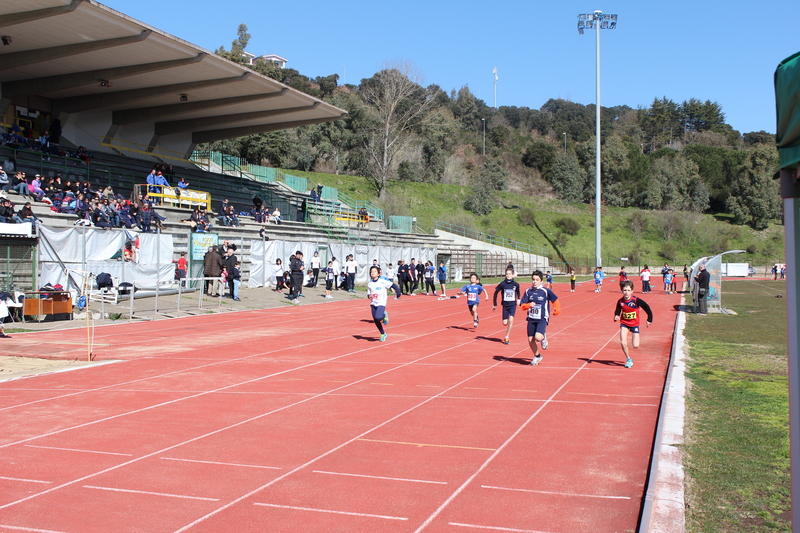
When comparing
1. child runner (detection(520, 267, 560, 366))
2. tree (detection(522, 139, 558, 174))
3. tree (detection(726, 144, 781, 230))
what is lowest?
child runner (detection(520, 267, 560, 366))

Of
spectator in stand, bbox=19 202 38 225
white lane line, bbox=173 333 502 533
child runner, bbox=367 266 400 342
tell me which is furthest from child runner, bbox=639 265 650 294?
spectator in stand, bbox=19 202 38 225

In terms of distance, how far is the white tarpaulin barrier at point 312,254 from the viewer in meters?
31.7

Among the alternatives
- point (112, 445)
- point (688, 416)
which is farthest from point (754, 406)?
point (112, 445)

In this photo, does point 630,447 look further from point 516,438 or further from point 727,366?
point 727,366

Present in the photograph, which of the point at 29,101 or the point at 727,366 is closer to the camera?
the point at 727,366

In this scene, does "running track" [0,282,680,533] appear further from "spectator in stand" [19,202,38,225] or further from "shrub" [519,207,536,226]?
"shrub" [519,207,536,226]

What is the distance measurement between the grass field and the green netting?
3028 mm

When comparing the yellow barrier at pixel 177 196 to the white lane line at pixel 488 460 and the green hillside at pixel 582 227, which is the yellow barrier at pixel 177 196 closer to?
the white lane line at pixel 488 460

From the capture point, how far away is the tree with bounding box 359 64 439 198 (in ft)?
234

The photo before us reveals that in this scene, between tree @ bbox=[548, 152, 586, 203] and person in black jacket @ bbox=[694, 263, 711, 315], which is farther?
tree @ bbox=[548, 152, 586, 203]

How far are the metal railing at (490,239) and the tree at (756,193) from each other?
29774mm

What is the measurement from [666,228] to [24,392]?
74.5m

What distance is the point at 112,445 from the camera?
24.3 ft

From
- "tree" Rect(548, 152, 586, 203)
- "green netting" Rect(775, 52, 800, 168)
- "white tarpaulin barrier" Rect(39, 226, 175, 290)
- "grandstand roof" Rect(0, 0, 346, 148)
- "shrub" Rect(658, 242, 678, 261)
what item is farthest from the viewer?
"tree" Rect(548, 152, 586, 203)
